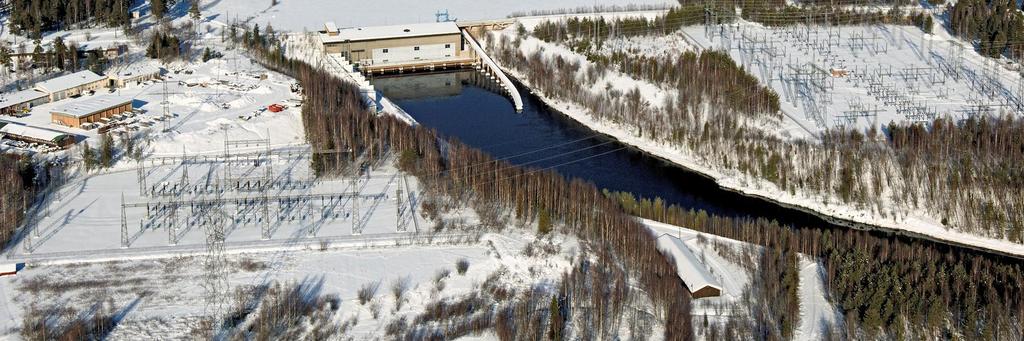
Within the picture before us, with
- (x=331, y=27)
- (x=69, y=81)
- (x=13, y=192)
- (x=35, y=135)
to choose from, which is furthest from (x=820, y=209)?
(x=69, y=81)

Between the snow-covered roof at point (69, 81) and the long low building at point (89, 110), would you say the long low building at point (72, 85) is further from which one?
the long low building at point (89, 110)

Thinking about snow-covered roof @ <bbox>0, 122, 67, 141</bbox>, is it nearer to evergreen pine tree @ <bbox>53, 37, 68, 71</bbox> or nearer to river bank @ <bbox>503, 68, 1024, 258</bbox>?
evergreen pine tree @ <bbox>53, 37, 68, 71</bbox>

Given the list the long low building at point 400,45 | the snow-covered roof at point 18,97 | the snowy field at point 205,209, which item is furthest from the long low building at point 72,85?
the long low building at point 400,45

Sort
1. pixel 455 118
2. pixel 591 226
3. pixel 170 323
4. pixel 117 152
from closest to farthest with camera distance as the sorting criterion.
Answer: pixel 170 323, pixel 591 226, pixel 117 152, pixel 455 118

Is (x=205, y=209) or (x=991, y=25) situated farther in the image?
(x=991, y=25)

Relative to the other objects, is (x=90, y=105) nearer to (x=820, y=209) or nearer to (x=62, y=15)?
(x=62, y=15)

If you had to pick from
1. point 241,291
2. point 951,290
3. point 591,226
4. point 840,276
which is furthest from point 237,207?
point 951,290

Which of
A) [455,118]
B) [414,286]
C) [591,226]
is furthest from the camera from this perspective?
[455,118]

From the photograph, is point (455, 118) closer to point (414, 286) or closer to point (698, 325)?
point (414, 286)
